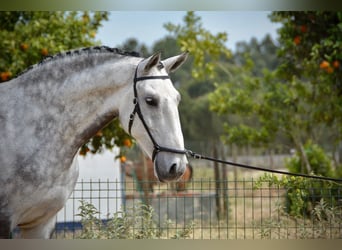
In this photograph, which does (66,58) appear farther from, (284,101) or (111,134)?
(284,101)

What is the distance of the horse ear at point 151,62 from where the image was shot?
2.20 metres

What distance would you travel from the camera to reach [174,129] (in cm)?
221

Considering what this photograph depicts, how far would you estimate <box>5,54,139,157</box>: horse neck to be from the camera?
7.59 feet

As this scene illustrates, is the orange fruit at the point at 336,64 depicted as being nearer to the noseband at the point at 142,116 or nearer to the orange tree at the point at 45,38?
the orange tree at the point at 45,38

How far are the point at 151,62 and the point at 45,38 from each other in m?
2.31

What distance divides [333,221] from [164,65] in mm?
2385

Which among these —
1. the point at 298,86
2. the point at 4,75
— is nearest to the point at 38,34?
the point at 4,75

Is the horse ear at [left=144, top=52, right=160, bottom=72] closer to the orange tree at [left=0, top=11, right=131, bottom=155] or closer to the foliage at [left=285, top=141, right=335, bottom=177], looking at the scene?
the orange tree at [left=0, top=11, right=131, bottom=155]

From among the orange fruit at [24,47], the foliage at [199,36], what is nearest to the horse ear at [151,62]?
the orange fruit at [24,47]

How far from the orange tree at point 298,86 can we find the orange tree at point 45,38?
2054mm

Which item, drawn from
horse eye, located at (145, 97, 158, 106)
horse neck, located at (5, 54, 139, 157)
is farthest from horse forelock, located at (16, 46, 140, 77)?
horse eye, located at (145, 97, 158, 106)

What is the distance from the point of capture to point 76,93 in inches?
91.9

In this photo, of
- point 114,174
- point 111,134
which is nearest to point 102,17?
point 111,134

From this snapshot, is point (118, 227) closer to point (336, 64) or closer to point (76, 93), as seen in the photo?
point (76, 93)
